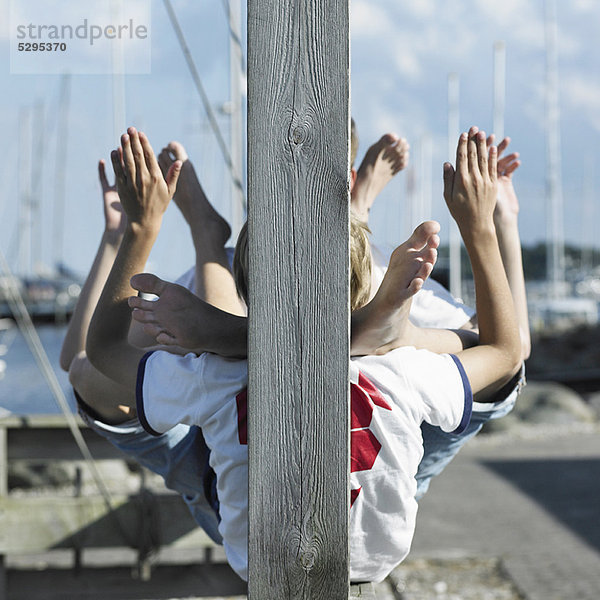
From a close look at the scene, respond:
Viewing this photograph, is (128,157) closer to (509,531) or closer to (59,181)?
(509,531)

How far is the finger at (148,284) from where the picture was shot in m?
1.63

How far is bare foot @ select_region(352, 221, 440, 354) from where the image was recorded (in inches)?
59.6

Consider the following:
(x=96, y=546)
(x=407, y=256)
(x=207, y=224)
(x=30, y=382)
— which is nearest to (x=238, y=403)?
(x=407, y=256)

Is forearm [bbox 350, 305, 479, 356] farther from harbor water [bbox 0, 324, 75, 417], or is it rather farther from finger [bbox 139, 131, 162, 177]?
harbor water [bbox 0, 324, 75, 417]

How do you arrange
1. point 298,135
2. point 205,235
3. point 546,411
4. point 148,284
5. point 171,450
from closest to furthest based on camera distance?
point 298,135, point 148,284, point 171,450, point 205,235, point 546,411

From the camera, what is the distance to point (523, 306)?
2.36m

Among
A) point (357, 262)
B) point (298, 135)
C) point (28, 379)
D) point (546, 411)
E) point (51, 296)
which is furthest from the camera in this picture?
point (51, 296)

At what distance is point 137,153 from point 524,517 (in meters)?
5.11

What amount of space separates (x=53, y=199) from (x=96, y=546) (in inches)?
697

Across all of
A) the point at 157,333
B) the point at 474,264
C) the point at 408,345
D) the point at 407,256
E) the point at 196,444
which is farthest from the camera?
the point at 196,444

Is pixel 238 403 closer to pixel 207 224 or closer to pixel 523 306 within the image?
pixel 207 224

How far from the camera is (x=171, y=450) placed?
2.16 m

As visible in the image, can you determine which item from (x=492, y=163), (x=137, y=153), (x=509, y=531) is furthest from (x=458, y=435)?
(x=509, y=531)

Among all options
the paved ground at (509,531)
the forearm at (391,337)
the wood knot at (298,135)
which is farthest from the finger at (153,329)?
the paved ground at (509,531)
